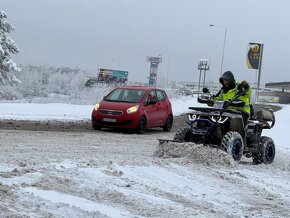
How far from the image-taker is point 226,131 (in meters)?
10.9

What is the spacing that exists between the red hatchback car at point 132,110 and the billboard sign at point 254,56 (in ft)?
97.6

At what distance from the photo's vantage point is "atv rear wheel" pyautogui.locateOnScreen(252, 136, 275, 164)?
37.0 feet

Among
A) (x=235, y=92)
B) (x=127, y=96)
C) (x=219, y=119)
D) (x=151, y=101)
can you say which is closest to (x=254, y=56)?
(x=151, y=101)

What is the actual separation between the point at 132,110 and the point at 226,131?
7.57 meters

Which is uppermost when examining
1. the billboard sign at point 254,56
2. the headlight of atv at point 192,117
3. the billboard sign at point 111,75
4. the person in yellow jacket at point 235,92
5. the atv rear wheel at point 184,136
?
the billboard sign at point 254,56

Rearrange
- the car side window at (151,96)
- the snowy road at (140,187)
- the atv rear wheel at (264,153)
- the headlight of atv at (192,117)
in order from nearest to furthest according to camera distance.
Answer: the snowy road at (140,187), the headlight of atv at (192,117), the atv rear wheel at (264,153), the car side window at (151,96)

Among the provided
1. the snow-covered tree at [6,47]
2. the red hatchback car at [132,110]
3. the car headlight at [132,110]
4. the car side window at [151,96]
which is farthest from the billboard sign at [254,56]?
the car headlight at [132,110]

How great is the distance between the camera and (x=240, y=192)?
771 centimetres

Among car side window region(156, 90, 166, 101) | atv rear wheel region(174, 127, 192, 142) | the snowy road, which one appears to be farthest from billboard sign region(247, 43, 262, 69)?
the snowy road

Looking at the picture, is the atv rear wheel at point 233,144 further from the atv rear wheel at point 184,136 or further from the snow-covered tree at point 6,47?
the snow-covered tree at point 6,47

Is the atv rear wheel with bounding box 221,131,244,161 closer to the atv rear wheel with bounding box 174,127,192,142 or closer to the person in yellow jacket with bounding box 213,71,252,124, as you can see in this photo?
the person in yellow jacket with bounding box 213,71,252,124

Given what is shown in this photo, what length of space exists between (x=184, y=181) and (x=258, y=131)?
13.1 feet

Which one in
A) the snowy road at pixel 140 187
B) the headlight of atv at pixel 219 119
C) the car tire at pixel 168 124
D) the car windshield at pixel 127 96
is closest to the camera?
the snowy road at pixel 140 187

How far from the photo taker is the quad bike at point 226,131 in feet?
34.0
